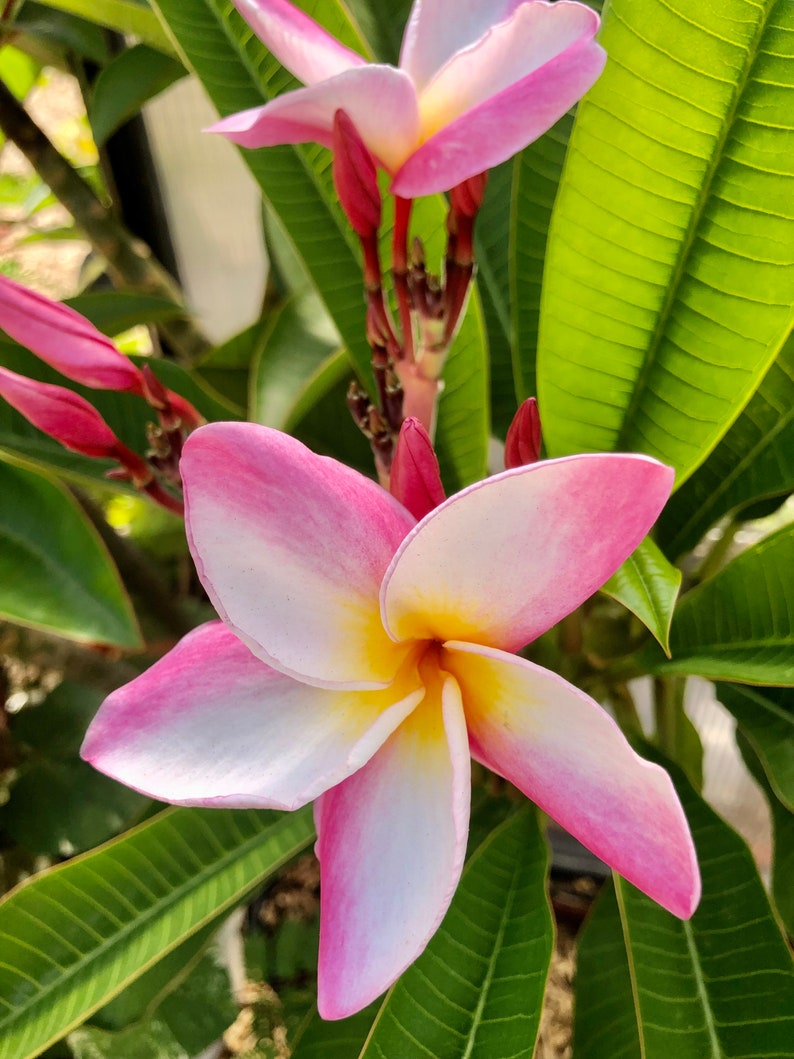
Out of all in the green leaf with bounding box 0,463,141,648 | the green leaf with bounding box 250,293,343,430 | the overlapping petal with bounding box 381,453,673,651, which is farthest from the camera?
the green leaf with bounding box 250,293,343,430

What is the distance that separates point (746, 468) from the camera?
54 cm

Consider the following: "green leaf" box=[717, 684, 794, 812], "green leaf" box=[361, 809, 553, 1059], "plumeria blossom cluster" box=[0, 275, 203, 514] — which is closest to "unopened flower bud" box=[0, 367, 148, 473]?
"plumeria blossom cluster" box=[0, 275, 203, 514]

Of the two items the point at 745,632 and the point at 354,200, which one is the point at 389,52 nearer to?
the point at 354,200

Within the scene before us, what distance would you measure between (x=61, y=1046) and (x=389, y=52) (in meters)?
0.84

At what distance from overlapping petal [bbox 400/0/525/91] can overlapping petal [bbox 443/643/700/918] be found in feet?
0.87

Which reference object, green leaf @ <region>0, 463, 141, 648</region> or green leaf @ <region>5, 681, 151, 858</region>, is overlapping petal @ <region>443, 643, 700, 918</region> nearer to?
green leaf @ <region>0, 463, 141, 648</region>

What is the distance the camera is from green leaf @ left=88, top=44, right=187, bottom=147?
65 cm

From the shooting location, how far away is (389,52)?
61 centimetres

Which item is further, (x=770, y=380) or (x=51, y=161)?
(x=51, y=161)

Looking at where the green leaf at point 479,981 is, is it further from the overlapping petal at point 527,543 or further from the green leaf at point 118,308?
the green leaf at point 118,308

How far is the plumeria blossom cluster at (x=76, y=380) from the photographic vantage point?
38cm

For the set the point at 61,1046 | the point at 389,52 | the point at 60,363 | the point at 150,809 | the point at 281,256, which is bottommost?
the point at 61,1046

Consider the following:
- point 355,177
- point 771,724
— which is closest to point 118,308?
point 355,177

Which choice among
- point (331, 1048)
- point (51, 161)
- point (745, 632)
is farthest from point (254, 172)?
point (331, 1048)
